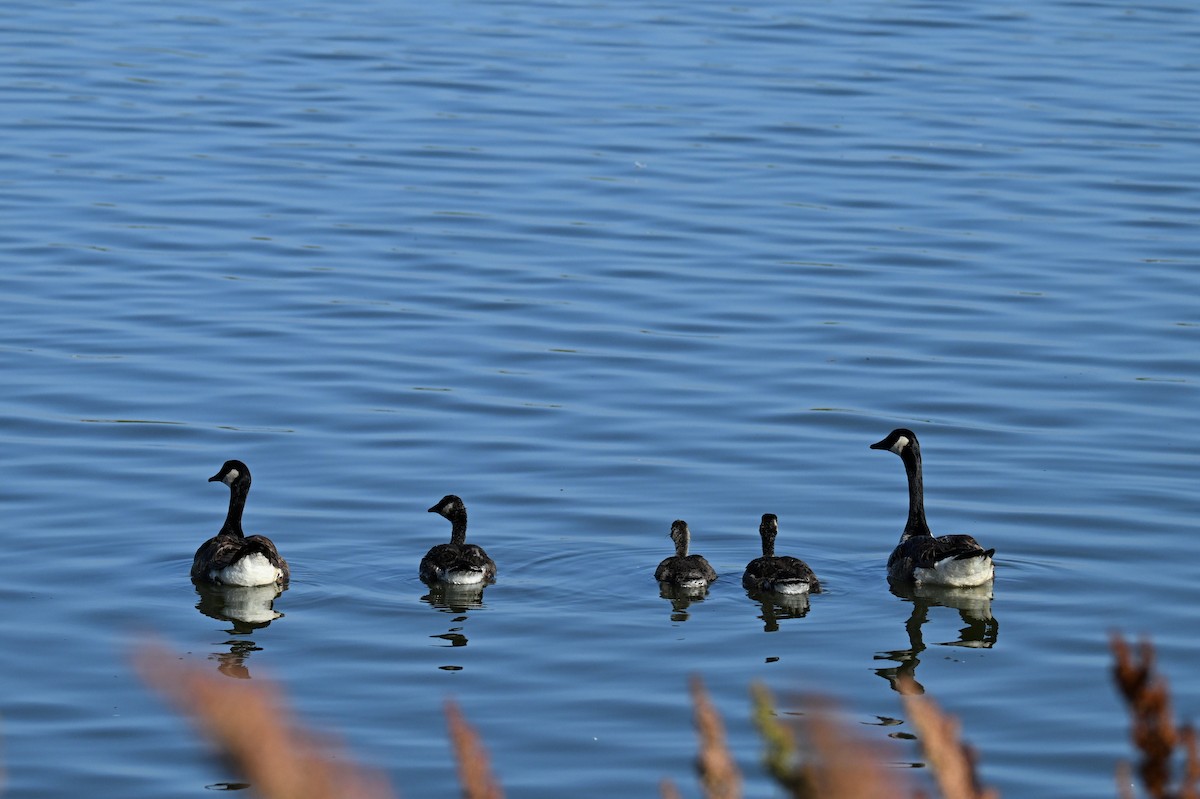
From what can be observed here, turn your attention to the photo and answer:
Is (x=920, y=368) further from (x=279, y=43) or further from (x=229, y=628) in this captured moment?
(x=279, y=43)

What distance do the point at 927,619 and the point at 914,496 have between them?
1.55 metres

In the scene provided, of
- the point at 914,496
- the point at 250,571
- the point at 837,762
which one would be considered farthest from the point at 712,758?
the point at 914,496

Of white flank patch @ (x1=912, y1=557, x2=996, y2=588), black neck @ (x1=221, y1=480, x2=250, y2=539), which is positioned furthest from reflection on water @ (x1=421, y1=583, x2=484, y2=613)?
white flank patch @ (x1=912, y1=557, x2=996, y2=588)

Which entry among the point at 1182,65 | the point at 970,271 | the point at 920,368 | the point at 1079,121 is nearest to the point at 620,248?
the point at 970,271

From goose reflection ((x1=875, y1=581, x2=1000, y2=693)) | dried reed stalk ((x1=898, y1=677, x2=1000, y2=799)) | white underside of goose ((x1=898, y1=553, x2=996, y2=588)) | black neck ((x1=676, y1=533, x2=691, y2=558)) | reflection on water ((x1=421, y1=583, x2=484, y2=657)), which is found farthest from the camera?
black neck ((x1=676, y1=533, x2=691, y2=558))

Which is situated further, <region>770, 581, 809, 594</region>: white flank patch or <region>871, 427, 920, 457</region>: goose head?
<region>871, 427, 920, 457</region>: goose head

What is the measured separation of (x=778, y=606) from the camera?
11148mm

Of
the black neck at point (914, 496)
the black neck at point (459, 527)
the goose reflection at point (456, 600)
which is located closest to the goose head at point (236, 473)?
the black neck at point (459, 527)

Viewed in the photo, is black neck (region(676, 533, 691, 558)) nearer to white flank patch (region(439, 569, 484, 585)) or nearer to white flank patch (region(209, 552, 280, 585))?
white flank patch (region(439, 569, 484, 585))

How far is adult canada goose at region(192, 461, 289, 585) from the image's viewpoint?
11.1m

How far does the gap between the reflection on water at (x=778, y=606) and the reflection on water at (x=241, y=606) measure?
2.63m

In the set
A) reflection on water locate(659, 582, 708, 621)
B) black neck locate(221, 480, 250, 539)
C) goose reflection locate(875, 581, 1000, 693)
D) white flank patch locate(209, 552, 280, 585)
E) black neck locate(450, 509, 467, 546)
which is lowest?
goose reflection locate(875, 581, 1000, 693)

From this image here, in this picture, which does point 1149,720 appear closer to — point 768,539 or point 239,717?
point 239,717

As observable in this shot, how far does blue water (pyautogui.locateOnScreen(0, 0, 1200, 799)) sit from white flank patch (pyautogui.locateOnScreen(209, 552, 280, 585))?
22 cm
